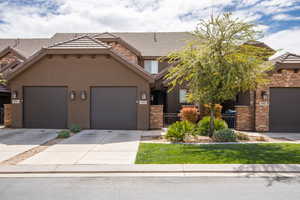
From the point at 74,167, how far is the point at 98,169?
2.48 feet

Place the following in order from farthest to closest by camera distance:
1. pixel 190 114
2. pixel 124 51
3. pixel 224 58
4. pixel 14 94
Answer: pixel 124 51
pixel 190 114
pixel 14 94
pixel 224 58

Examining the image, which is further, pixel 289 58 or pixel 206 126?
pixel 289 58

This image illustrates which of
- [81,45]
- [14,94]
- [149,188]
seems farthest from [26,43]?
[149,188]

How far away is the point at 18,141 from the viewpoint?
9.53 meters

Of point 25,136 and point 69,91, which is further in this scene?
point 69,91

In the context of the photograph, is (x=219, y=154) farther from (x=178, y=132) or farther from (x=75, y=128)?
(x=75, y=128)

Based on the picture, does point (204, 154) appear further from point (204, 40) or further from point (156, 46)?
point (156, 46)

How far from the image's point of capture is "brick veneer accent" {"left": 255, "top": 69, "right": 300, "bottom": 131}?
40.1ft

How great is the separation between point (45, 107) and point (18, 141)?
397 cm

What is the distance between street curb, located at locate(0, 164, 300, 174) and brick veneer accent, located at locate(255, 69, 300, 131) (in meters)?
6.69

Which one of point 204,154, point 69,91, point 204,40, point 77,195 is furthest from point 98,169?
point 69,91

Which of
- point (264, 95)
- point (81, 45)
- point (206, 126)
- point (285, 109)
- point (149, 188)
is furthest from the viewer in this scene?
point (81, 45)

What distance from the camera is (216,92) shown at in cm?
1002

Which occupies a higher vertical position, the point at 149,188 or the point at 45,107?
the point at 45,107
